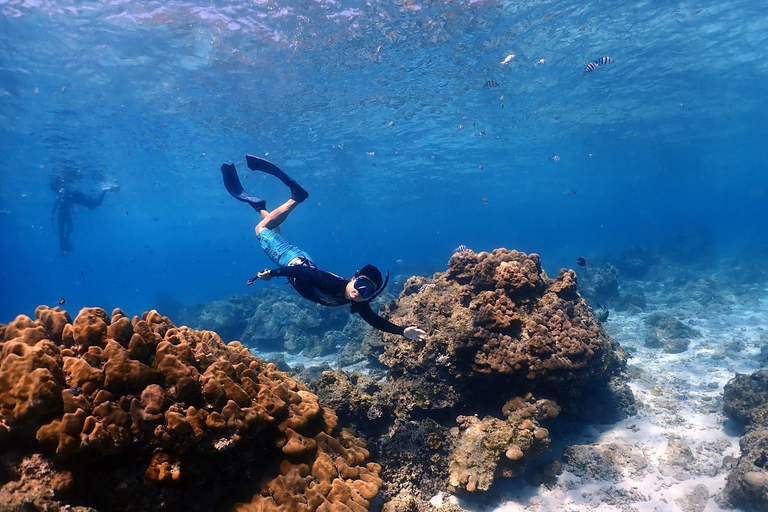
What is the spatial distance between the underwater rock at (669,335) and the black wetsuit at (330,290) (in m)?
10.9

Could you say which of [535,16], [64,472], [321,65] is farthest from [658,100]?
[64,472]

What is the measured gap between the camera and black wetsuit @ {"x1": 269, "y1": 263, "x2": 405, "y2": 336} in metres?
5.66

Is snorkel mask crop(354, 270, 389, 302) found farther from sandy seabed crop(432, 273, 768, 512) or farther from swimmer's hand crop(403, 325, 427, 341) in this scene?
sandy seabed crop(432, 273, 768, 512)

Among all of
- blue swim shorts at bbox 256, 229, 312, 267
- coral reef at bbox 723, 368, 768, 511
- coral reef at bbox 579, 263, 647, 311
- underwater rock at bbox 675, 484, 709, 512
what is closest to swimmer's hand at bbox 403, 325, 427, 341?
blue swim shorts at bbox 256, 229, 312, 267

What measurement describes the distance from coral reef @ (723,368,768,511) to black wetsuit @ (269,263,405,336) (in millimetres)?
5167

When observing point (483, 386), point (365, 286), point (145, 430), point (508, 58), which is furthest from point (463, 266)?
point (508, 58)

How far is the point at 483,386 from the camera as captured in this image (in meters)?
6.37

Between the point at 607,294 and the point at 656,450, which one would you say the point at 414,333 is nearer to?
the point at 656,450

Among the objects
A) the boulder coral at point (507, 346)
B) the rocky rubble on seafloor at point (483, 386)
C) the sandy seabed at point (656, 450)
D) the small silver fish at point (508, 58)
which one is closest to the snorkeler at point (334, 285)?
the boulder coral at point (507, 346)

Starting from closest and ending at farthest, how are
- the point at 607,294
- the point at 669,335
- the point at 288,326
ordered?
the point at 669,335, the point at 288,326, the point at 607,294

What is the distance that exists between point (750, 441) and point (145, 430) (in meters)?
8.48

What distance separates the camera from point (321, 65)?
18969 millimetres

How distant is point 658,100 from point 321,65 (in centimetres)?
2691

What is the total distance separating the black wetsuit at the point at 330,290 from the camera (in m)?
5.66
